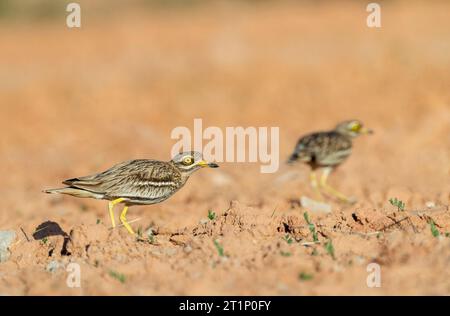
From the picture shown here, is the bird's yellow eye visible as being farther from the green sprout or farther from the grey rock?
the grey rock

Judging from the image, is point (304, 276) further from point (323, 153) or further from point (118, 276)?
point (323, 153)

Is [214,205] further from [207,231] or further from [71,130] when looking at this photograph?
[71,130]

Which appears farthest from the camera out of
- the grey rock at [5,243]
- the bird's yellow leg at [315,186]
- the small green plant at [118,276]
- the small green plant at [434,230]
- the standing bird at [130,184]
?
the bird's yellow leg at [315,186]

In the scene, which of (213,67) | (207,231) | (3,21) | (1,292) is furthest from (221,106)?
(3,21)

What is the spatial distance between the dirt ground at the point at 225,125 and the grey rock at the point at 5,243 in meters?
0.07

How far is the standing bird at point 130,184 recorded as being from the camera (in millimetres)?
7828

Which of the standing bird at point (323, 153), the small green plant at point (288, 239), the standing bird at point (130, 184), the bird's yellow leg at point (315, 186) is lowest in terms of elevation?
the small green plant at point (288, 239)

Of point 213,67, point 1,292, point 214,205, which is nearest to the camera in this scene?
point 1,292

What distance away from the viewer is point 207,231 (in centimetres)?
754

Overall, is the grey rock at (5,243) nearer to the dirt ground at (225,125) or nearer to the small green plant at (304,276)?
the dirt ground at (225,125)

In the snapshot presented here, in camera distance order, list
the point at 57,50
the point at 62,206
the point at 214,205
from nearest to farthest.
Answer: the point at 214,205
the point at 62,206
the point at 57,50

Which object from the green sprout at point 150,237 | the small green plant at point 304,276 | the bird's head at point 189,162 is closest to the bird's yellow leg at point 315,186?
the bird's head at point 189,162
